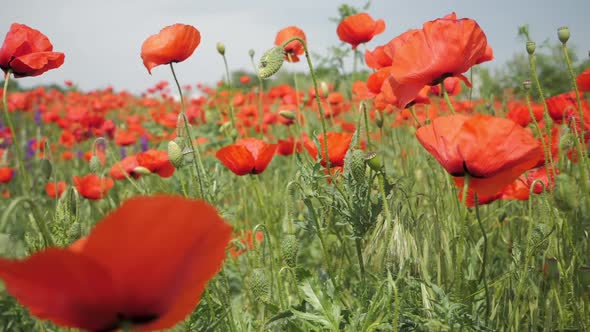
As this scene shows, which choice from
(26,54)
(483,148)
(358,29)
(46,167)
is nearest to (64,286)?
(483,148)

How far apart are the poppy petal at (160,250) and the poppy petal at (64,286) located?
0.5 inches

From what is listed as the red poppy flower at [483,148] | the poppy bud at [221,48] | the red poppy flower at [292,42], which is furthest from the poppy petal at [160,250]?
the poppy bud at [221,48]

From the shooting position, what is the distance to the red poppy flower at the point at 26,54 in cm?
123

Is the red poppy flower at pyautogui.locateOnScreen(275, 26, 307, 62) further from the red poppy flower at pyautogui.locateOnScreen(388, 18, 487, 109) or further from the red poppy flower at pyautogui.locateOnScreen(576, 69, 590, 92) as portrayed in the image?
the red poppy flower at pyautogui.locateOnScreen(576, 69, 590, 92)

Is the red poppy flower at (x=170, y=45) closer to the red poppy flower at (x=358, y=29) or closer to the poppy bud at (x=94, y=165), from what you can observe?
the poppy bud at (x=94, y=165)

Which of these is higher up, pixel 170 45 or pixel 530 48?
pixel 170 45

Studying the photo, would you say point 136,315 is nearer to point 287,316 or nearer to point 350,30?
point 287,316

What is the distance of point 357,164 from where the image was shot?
1.16 m

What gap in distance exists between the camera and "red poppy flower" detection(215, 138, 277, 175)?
149 cm

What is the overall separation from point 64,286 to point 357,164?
2.53 feet

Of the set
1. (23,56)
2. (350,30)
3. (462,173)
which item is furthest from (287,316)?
(350,30)

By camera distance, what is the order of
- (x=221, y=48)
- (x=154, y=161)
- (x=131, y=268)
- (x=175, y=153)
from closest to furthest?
(x=131, y=268) → (x=175, y=153) → (x=154, y=161) → (x=221, y=48)

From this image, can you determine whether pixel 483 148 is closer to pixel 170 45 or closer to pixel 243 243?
pixel 170 45

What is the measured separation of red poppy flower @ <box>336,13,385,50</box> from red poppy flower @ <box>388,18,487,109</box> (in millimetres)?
1052
